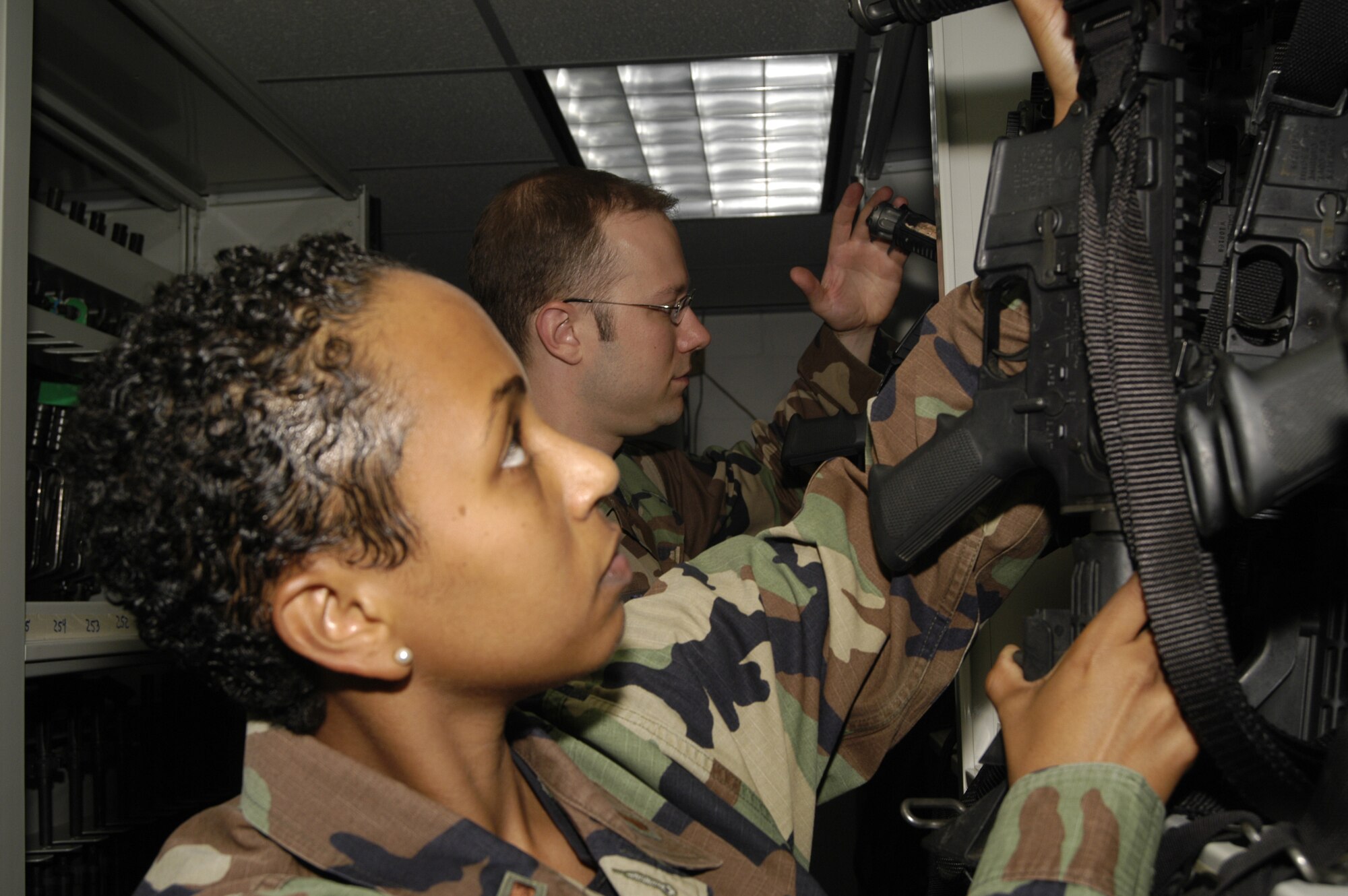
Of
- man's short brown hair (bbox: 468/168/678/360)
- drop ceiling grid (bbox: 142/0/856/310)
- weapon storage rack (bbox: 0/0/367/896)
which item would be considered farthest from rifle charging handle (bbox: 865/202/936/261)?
weapon storage rack (bbox: 0/0/367/896)

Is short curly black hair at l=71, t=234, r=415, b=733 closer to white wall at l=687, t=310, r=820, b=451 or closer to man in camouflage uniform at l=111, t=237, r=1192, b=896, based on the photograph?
man in camouflage uniform at l=111, t=237, r=1192, b=896

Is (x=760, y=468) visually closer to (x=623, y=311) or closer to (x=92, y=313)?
(x=623, y=311)

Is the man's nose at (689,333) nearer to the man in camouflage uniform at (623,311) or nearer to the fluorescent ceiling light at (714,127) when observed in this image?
the man in camouflage uniform at (623,311)

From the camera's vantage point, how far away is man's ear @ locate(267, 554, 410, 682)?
26.0 inches

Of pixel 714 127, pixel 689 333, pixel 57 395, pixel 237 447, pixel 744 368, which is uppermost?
pixel 714 127

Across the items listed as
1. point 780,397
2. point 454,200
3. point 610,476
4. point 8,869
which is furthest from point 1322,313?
point 780,397

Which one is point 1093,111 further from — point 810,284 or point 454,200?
point 454,200

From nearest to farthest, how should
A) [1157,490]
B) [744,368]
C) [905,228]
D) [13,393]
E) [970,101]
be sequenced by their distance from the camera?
1. [1157,490]
2. [970,101]
3. [13,393]
4. [905,228]
5. [744,368]

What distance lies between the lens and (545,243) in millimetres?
1693

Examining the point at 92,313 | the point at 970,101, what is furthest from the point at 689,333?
the point at 92,313

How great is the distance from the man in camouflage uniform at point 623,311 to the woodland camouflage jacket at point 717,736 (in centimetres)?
67

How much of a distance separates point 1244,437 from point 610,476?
38 centimetres

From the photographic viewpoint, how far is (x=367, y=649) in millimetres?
683

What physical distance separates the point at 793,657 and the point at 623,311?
2.89 feet
